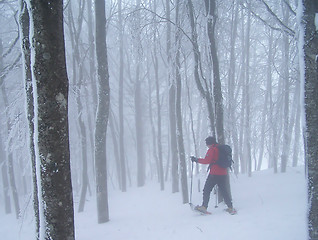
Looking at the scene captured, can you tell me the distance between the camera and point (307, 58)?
11.9ft

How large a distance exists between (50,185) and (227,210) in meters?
5.20

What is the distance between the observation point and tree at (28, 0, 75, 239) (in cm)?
233

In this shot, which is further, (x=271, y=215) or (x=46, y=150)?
(x=271, y=215)

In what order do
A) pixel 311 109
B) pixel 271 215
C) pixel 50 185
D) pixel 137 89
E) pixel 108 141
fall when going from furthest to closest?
pixel 108 141
pixel 137 89
pixel 271 215
pixel 311 109
pixel 50 185

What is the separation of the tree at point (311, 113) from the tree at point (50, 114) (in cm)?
340

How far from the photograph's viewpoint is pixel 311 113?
3.58 m

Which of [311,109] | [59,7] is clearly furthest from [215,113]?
[59,7]

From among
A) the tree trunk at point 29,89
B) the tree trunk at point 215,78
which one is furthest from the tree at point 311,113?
the tree trunk at point 29,89

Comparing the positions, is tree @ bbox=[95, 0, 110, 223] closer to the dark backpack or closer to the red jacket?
the red jacket

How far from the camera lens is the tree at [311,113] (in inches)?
140

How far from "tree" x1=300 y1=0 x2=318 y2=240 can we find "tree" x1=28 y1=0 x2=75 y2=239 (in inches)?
134

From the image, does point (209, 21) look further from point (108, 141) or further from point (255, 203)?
point (108, 141)

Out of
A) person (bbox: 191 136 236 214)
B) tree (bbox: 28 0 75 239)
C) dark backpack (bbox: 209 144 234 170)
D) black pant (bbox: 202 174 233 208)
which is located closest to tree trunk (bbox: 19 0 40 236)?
tree (bbox: 28 0 75 239)

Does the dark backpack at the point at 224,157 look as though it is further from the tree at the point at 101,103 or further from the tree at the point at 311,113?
the tree at the point at 101,103
